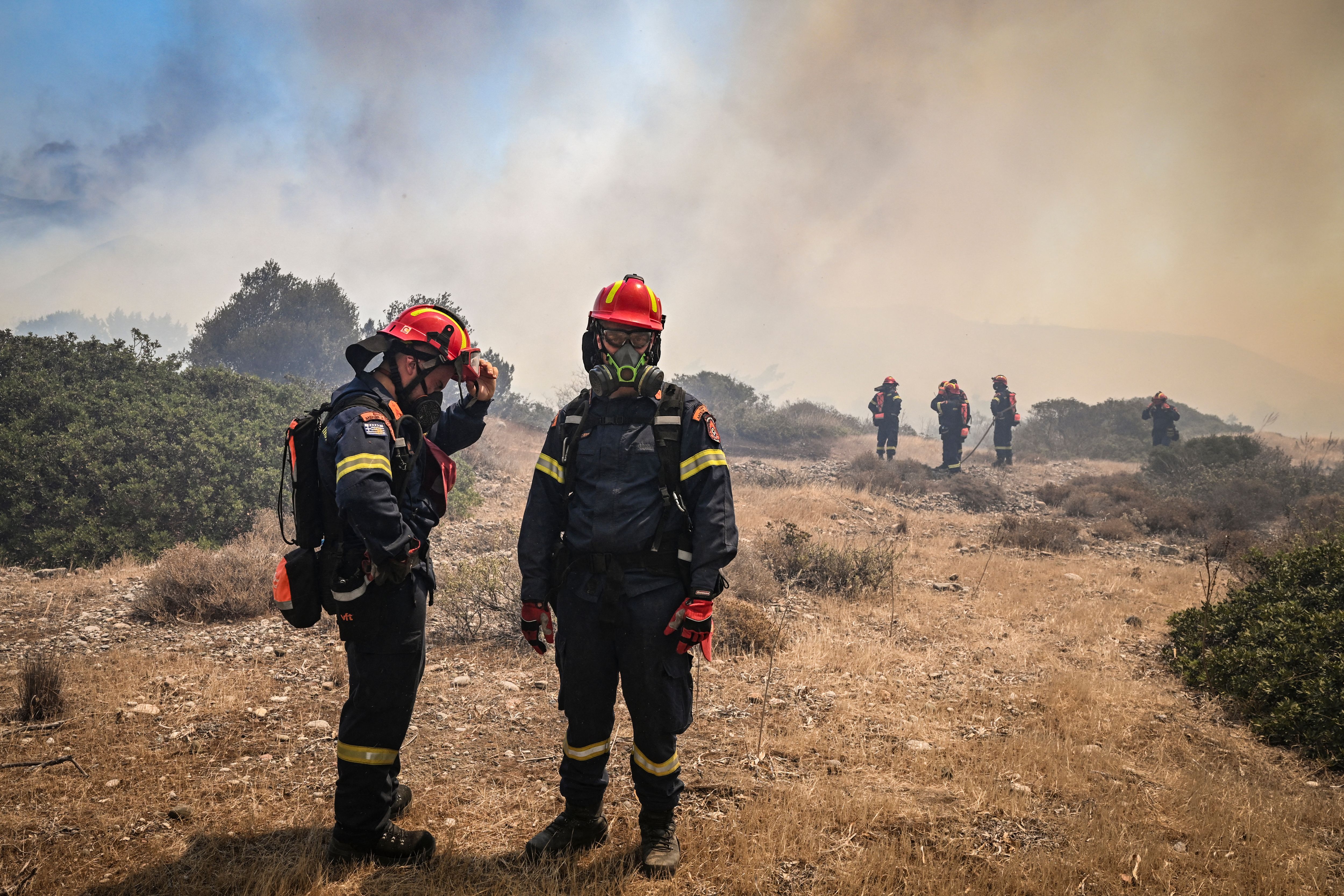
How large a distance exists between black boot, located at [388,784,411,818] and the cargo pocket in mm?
1505

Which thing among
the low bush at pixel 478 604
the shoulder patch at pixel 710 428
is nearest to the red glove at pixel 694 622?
the shoulder patch at pixel 710 428

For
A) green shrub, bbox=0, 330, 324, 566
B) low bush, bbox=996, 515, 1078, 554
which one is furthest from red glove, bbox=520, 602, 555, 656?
low bush, bbox=996, 515, 1078, 554

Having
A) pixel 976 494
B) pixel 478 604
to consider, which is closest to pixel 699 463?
pixel 478 604

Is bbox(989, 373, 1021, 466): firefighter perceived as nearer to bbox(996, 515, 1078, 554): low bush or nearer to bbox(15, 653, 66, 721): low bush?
bbox(996, 515, 1078, 554): low bush

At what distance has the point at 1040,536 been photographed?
1120cm

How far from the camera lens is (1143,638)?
659 cm

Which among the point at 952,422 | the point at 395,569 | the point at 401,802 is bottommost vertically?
the point at 401,802

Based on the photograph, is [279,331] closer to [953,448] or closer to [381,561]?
[953,448]

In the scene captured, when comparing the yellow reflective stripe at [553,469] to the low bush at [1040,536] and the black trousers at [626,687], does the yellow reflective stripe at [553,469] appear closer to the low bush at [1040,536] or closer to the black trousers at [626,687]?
the black trousers at [626,687]

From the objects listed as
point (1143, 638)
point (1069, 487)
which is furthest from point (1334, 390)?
point (1143, 638)

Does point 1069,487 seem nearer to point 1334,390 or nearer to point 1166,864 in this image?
point 1166,864

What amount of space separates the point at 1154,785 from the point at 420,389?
14.3 ft

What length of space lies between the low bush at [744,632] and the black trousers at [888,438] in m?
13.7

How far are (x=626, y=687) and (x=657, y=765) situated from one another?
369 mm
